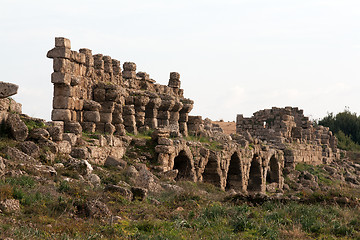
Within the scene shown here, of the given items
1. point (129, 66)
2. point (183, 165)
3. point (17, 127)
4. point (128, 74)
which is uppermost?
point (129, 66)

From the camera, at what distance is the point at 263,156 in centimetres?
3234

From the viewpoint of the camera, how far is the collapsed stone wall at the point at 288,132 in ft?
128

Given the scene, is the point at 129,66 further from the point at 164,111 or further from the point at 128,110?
the point at 128,110

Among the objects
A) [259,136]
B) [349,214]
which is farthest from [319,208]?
[259,136]

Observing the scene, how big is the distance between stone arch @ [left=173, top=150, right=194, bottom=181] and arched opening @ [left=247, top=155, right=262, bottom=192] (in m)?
9.81

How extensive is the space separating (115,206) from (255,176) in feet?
69.6

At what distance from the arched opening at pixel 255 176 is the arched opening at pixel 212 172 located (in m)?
6.94

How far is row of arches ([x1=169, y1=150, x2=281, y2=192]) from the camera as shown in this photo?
73.1 feet

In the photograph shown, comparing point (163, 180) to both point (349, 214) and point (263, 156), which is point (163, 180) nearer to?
point (349, 214)

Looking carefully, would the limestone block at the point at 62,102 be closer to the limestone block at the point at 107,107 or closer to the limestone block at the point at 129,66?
the limestone block at the point at 107,107

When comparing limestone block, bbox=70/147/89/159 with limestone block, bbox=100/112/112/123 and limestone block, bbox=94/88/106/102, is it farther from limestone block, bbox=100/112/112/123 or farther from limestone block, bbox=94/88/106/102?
limestone block, bbox=94/88/106/102

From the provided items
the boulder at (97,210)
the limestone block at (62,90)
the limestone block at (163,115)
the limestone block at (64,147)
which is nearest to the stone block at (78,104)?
the limestone block at (62,90)

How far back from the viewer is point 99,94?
20.1 metres

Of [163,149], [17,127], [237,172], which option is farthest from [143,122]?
[17,127]
